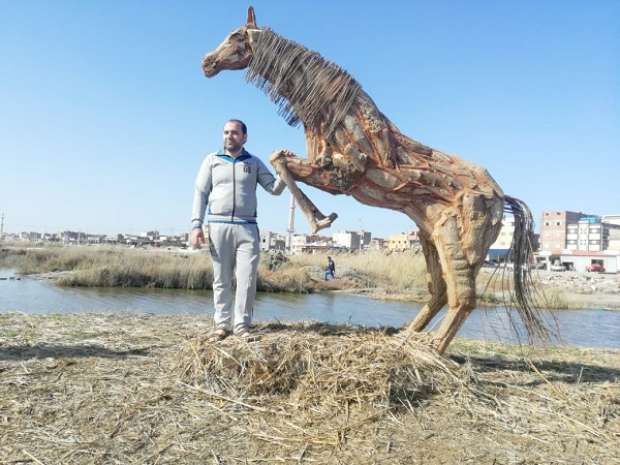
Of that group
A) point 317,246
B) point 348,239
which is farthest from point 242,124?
point 348,239

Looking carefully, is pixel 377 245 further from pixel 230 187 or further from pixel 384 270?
pixel 230 187

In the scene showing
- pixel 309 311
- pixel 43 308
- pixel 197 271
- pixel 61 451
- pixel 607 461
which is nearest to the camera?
pixel 61 451

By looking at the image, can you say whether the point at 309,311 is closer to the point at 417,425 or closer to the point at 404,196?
the point at 404,196

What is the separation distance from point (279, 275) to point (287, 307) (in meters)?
6.34

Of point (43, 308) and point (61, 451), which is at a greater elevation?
point (61, 451)

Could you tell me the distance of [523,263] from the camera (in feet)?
14.5

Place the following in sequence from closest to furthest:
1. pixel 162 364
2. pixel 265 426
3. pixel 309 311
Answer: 1. pixel 265 426
2. pixel 162 364
3. pixel 309 311

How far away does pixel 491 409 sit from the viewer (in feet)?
10.5

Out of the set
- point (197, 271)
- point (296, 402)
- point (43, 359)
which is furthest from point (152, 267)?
point (296, 402)

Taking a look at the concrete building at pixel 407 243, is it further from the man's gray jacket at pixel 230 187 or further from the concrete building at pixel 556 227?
the concrete building at pixel 556 227

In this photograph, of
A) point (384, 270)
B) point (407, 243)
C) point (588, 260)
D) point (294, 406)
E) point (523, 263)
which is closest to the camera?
point (294, 406)

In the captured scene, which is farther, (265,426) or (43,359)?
(43,359)

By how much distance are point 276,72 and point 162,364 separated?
2.61 meters

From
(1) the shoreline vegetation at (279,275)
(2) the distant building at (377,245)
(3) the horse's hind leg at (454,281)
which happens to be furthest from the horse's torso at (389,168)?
(2) the distant building at (377,245)
